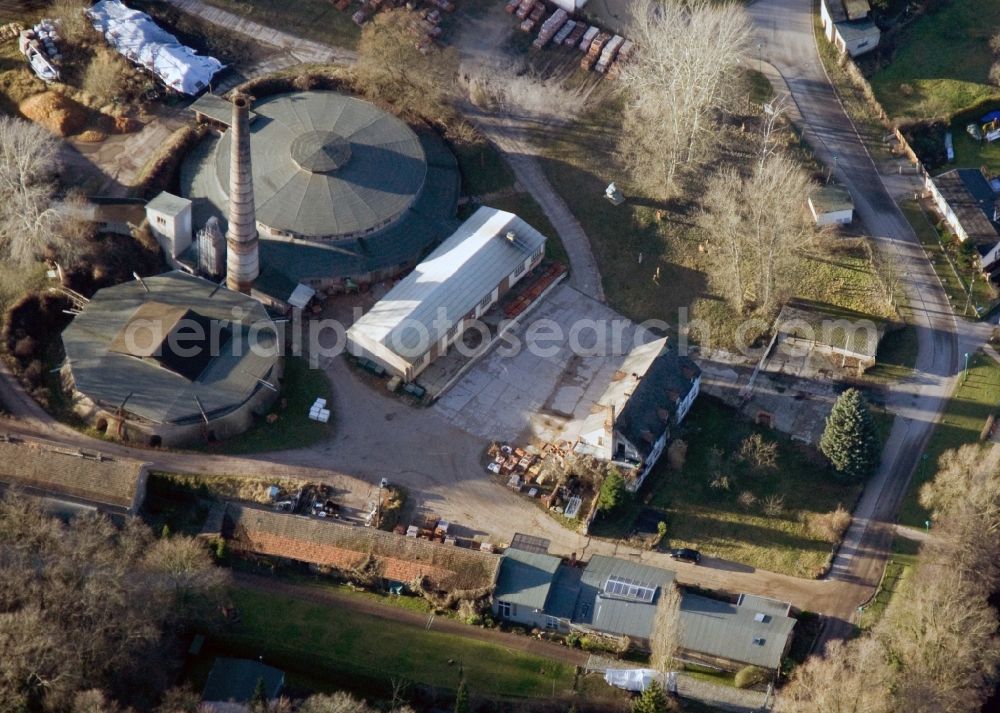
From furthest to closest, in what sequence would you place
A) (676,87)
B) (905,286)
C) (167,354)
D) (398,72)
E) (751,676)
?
(398,72) < (905,286) < (676,87) < (167,354) < (751,676)

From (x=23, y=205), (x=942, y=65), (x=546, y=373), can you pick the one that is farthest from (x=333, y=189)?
(x=942, y=65)

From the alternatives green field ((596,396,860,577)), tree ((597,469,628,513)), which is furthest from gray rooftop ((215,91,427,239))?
green field ((596,396,860,577))

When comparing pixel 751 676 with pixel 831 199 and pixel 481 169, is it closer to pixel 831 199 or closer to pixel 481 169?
pixel 831 199

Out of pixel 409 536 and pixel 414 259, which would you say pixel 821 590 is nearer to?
pixel 409 536

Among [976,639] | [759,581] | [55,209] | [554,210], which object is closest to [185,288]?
[55,209]

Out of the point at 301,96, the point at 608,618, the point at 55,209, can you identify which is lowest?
the point at 608,618

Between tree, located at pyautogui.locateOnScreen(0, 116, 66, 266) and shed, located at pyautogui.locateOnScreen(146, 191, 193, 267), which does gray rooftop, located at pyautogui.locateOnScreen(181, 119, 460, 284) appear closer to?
shed, located at pyautogui.locateOnScreen(146, 191, 193, 267)
